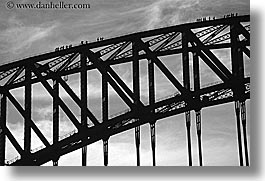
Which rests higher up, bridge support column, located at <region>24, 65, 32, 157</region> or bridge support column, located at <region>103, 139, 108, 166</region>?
bridge support column, located at <region>24, 65, 32, 157</region>

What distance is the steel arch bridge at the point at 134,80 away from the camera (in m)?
4.92

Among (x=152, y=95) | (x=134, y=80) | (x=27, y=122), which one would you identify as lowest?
(x=27, y=122)

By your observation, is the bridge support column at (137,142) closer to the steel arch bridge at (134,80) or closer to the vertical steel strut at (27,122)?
the steel arch bridge at (134,80)

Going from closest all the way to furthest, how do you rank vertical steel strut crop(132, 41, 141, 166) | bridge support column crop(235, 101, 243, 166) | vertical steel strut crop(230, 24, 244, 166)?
bridge support column crop(235, 101, 243, 166) → vertical steel strut crop(230, 24, 244, 166) → vertical steel strut crop(132, 41, 141, 166)

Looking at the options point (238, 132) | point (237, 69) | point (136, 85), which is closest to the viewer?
point (238, 132)

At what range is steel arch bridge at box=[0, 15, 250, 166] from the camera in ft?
16.1

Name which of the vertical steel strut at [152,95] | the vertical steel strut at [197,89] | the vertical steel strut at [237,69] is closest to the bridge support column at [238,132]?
the vertical steel strut at [237,69]

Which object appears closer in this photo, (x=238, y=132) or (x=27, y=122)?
(x=238, y=132)

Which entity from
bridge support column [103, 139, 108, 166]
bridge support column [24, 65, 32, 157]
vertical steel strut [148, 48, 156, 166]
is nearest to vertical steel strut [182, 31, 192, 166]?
vertical steel strut [148, 48, 156, 166]

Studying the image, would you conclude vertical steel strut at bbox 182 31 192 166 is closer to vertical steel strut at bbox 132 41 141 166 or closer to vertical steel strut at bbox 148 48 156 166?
vertical steel strut at bbox 148 48 156 166

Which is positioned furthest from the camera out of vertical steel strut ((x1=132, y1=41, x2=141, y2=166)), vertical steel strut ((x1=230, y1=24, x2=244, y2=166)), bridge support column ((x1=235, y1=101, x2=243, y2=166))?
vertical steel strut ((x1=132, y1=41, x2=141, y2=166))

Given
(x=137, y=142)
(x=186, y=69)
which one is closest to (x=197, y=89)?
(x=186, y=69)

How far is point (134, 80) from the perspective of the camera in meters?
5.04

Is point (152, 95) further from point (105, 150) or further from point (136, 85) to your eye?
point (105, 150)
